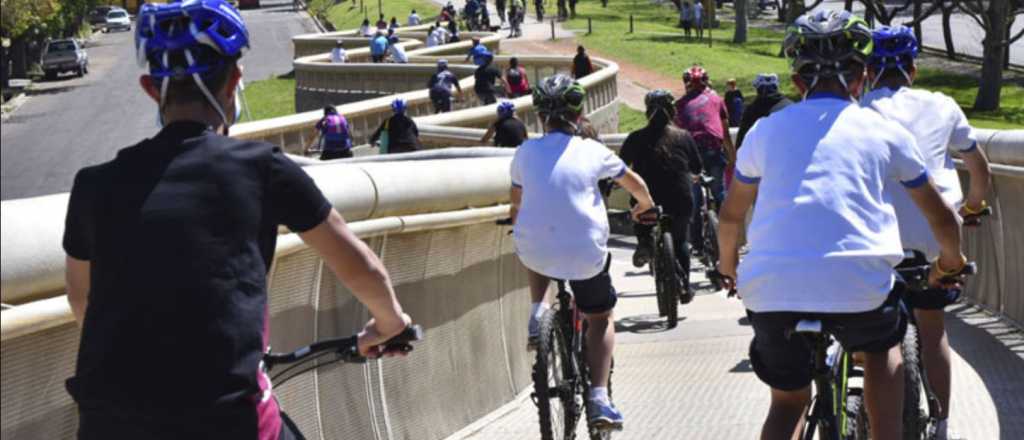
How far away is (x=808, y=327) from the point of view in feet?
18.4

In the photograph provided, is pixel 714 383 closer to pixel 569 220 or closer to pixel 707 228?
pixel 569 220

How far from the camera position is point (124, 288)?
3.87 m

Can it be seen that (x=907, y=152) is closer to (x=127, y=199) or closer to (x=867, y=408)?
(x=867, y=408)

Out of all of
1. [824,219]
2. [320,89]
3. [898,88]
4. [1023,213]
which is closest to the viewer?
[824,219]

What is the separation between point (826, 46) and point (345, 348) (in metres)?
2.37

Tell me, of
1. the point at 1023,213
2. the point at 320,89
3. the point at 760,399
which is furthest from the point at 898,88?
the point at 320,89

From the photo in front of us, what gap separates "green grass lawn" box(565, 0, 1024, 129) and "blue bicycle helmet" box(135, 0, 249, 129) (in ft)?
117

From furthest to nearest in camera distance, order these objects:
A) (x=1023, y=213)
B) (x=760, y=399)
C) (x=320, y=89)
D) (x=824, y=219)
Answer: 1. (x=320, y=89)
2. (x=1023, y=213)
3. (x=760, y=399)
4. (x=824, y=219)

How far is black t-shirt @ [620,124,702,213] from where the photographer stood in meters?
13.5

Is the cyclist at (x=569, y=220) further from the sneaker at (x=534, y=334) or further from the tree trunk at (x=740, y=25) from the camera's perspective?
the tree trunk at (x=740, y=25)

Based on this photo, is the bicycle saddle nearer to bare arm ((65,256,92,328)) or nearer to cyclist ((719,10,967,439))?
cyclist ((719,10,967,439))

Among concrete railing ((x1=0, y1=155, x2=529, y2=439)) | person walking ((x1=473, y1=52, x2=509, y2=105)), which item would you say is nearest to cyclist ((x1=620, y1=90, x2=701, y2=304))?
concrete railing ((x1=0, y1=155, x2=529, y2=439))

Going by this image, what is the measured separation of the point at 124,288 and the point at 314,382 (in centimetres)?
339

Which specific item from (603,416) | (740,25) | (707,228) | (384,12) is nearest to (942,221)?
(603,416)
